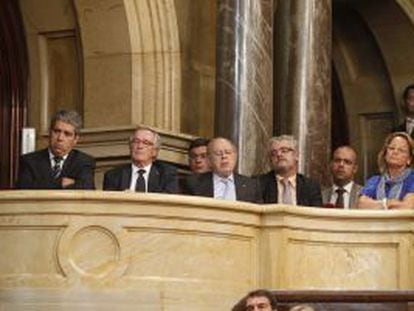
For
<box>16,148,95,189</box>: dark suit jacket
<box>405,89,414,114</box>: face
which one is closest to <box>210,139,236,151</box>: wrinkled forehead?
<box>16,148,95,189</box>: dark suit jacket

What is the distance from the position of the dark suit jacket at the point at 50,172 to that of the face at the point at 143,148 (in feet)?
0.97

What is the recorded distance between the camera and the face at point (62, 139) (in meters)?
9.02

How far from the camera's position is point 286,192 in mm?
9633

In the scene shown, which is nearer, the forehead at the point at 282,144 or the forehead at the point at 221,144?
the forehead at the point at 221,144

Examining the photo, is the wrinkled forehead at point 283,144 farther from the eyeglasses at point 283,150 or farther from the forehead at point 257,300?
the forehead at point 257,300

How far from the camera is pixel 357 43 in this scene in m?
15.8

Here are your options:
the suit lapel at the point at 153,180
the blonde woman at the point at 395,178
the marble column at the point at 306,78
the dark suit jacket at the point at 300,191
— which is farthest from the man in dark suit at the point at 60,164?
the marble column at the point at 306,78

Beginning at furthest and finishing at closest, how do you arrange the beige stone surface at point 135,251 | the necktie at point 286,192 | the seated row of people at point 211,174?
the necktie at point 286,192 < the seated row of people at point 211,174 < the beige stone surface at point 135,251

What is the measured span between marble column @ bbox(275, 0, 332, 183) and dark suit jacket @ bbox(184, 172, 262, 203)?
249cm

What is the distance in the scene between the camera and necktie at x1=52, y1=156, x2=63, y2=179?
9.10 meters

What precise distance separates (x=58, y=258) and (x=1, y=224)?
40cm

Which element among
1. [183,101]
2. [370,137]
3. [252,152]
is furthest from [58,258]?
A: [370,137]

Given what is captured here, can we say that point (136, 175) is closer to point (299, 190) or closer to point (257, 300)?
point (299, 190)

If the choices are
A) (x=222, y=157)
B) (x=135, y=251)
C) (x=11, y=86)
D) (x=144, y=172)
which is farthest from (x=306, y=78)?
(x=135, y=251)
